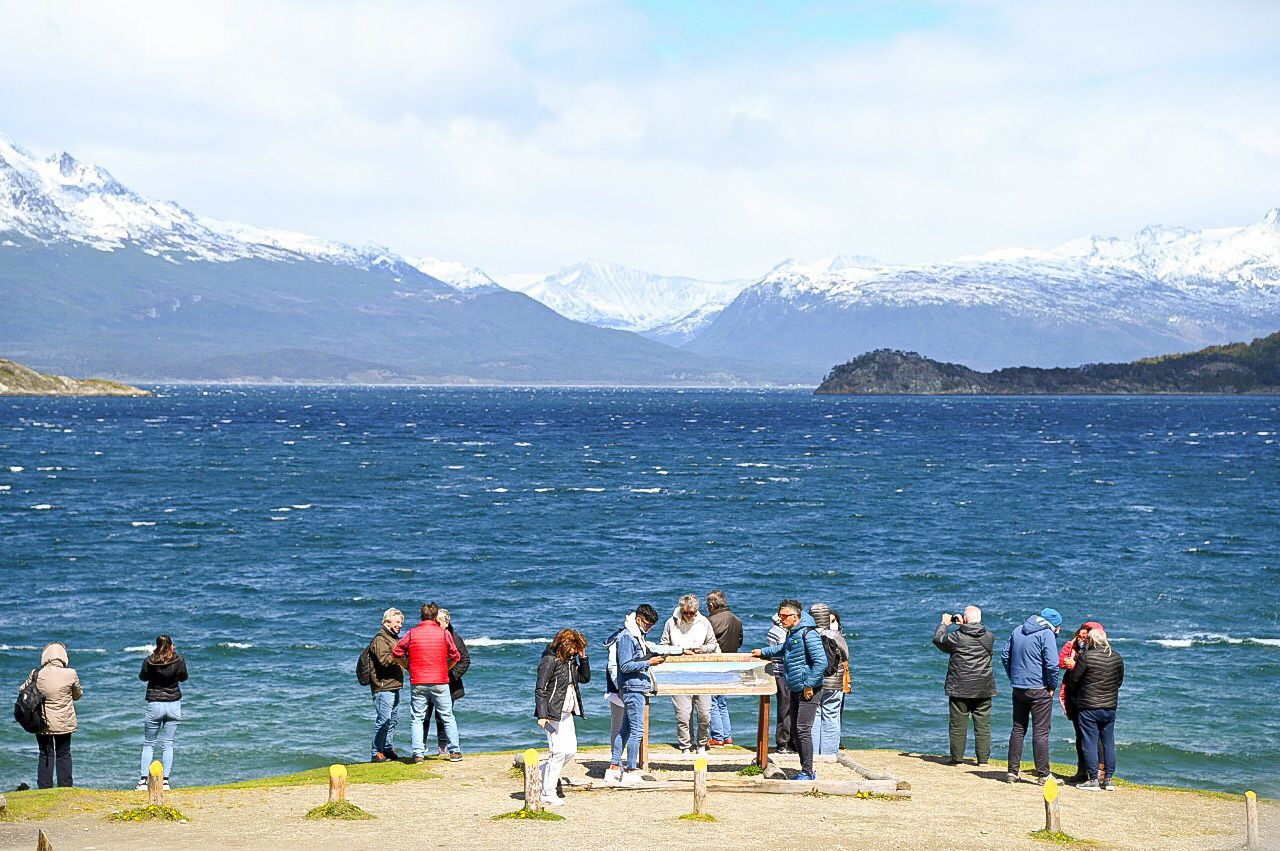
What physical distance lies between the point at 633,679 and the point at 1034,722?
657 cm

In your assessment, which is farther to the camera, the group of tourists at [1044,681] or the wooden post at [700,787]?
the group of tourists at [1044,681]

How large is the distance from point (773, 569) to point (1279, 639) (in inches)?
816

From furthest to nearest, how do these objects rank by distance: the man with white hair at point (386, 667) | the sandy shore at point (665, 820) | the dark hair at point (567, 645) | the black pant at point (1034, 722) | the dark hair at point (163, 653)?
the man with white hair at point (386, 667) → the black pant at point (1034, 722) → the dark hair at point (163, 653) → the dark hair at point (567, 645) → the sandy shore at point (665, 820)

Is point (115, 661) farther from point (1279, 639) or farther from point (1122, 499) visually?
point (1122, 499)

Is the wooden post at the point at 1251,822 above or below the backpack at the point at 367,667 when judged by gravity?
below

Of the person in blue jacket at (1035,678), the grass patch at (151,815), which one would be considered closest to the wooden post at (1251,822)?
the person in blue jacket at (1035,678)

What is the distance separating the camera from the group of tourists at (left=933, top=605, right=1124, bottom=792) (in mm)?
22547

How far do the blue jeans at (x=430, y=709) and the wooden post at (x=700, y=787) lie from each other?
526 cm

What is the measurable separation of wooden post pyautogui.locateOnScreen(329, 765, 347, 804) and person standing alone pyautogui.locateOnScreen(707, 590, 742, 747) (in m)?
6.34

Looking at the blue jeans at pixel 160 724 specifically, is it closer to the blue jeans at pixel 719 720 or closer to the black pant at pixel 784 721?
the blue jeans at pixel 719 720

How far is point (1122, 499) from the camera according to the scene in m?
87.7

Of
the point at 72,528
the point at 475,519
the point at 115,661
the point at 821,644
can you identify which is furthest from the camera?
the point at 475,519

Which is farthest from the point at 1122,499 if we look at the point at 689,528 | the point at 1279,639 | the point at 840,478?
the point at 1279,639

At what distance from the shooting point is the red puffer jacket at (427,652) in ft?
76.5
